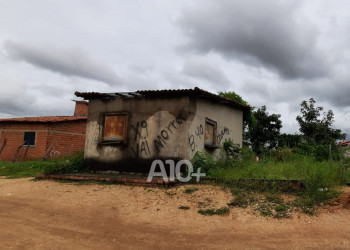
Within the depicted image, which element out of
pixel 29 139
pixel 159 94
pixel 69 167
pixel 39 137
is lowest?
pixel 69 167

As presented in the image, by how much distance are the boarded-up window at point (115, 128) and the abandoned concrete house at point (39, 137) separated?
28.2 ft

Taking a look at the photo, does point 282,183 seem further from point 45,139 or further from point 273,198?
point 45,139

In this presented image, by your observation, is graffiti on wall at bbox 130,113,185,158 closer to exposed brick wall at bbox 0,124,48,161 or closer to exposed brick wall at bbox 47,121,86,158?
exposed brick wall at bbox 47,121,86,158

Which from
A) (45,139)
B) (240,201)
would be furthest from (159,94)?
(45,139)

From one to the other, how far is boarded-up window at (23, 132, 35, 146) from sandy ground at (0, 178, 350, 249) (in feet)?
36.9

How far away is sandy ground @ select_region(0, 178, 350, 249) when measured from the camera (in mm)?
4191

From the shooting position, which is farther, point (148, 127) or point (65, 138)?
point (65, 138)

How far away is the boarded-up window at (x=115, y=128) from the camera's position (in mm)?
9875

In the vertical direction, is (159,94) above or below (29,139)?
above

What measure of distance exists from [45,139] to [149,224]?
557 inches

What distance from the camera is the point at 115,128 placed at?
10008 millimetres

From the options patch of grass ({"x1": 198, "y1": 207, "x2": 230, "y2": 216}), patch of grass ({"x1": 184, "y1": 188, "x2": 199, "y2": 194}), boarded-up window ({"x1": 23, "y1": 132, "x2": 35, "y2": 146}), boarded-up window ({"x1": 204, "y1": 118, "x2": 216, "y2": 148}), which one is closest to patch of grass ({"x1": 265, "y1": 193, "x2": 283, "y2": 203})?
patch of grass ({"x1": 198, "y1": 207, "x2": 230, "y2": 216})

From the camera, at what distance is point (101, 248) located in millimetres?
3977

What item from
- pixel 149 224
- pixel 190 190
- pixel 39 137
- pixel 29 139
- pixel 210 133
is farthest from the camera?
pixel 29 139
